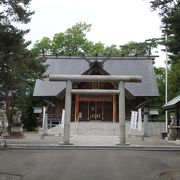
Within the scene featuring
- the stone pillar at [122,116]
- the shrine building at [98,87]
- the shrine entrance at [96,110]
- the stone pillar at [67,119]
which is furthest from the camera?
the shrine entrance at [96,110]

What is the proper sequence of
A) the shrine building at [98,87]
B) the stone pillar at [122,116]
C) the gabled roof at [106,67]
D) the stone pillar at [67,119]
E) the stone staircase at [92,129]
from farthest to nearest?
the gabled roof at [106,67] → the shrine building at [98,87] → the stone staircase at [92,129] → the stone pillar at [122,116] → the stone pillar at [67,119]

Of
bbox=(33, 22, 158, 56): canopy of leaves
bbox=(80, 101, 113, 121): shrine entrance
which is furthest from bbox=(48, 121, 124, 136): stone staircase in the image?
bbox=(33, 22, 158, 56): canopy of leaves

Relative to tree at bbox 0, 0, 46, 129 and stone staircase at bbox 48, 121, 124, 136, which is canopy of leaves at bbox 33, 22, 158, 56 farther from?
tree at bbox 0, 0, 46, 129

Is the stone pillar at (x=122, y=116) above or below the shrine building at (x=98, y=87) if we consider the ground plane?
below

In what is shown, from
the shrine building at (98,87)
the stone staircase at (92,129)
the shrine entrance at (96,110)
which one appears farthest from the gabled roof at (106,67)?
the stone staircase at (92,129)

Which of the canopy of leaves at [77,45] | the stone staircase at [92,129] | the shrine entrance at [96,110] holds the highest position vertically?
the canopy of leaves at [77,45]

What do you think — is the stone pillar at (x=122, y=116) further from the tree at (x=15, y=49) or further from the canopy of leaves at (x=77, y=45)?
the canopy of leaves at (x=77, y=45)

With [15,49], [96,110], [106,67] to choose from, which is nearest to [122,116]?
[15,49]

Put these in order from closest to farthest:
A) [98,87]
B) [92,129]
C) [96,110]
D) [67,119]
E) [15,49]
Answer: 1. [15,49]
2. [67,119]
3. [92,129]
4. [98,87]
5. [96,110]

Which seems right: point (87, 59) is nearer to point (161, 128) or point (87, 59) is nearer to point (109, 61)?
point (109, 61)

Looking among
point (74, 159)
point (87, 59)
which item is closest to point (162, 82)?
point (87, 59)

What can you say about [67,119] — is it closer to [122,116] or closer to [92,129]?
[122,116]

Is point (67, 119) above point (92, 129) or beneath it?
above

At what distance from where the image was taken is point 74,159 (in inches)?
631
